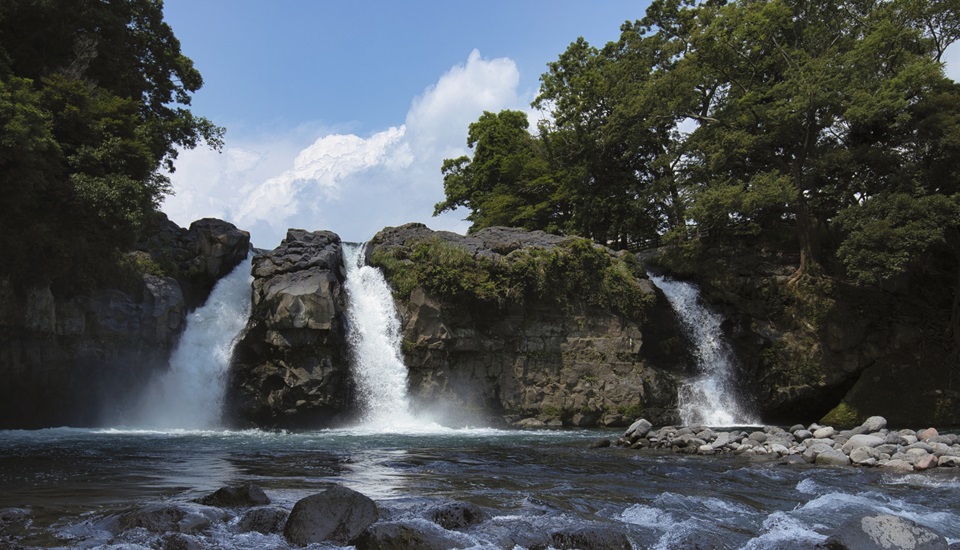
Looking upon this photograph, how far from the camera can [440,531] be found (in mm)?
7449

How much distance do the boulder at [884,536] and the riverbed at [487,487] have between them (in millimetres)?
311

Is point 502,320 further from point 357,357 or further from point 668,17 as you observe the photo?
point 668,17

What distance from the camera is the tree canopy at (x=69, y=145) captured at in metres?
17.6

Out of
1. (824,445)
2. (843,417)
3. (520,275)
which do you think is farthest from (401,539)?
(843,417)

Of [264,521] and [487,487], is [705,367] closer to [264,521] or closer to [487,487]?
[487,487]

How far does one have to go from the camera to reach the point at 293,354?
76.4 feet

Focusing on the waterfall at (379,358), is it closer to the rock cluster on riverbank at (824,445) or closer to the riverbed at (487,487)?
the riverbed at (487,487)

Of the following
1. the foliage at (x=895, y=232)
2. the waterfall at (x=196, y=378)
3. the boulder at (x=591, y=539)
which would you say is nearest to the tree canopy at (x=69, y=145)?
the waterfall at (x=196, y=378)

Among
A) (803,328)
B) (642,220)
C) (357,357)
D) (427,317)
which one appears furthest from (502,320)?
(642,220)

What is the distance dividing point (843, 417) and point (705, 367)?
490 cm

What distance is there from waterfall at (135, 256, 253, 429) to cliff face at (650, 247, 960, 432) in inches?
732

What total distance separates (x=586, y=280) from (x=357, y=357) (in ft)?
28.6

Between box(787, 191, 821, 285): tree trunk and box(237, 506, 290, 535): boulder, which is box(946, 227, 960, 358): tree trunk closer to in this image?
box(787, 191, 821, 285): tree trunk

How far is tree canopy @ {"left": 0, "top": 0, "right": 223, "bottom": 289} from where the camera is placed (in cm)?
1758
